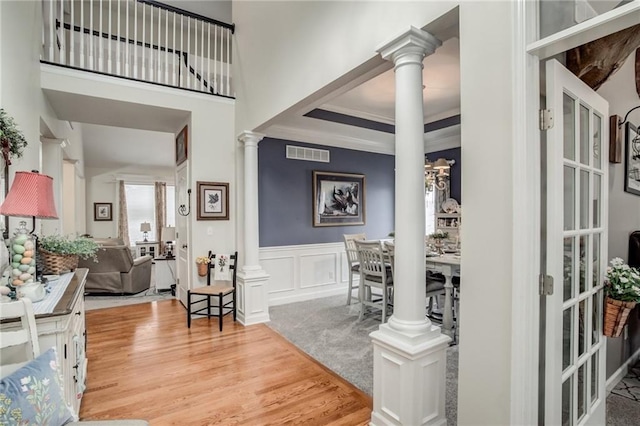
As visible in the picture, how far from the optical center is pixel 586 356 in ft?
5.94

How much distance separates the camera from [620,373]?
2666 millimetres

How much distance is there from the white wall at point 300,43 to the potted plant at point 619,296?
→ 1.72 m

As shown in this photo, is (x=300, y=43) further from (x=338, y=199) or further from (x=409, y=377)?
(x=338, y=199)

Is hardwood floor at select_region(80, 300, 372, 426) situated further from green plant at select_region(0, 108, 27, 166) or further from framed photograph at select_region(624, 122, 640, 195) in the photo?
framed photograph at select_region(624, 122, 640, 195)

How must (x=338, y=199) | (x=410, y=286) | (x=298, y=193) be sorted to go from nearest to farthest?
(x=410, y=286) → (x=298, y=193) → (x=338, y=199)

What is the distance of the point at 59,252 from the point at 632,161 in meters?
4.42

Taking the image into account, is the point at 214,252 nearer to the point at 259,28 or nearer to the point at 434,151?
the point at 259,28

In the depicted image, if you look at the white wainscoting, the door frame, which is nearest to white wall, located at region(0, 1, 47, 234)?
the white wainscoting

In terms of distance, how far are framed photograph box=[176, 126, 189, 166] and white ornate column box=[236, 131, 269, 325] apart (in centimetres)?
88

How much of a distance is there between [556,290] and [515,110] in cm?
82

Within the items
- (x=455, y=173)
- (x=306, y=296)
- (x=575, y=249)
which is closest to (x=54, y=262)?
(x=575, y=249)

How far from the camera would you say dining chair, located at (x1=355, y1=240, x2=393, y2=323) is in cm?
396

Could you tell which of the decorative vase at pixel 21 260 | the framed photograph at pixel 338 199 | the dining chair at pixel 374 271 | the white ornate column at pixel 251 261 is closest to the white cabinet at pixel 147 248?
the framed photograph at pixel 338 199

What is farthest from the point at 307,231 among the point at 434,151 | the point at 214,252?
the point at 434,151
